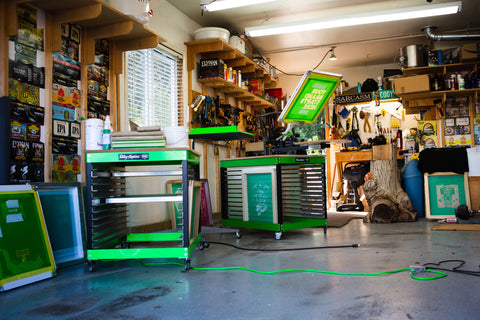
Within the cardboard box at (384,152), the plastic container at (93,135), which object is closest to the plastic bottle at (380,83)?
the cardboard box at (384,152)

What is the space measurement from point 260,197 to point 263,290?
2090 mm

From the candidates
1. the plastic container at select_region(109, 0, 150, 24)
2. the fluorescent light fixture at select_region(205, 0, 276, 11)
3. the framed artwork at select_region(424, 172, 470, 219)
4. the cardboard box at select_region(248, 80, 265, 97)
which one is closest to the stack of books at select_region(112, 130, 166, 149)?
the plastic container at select_region(109, 0, 150, 24)

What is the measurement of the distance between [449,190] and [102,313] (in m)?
5.00

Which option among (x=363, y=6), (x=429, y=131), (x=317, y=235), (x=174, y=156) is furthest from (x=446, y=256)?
(x=429, y=131)

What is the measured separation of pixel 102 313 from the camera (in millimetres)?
1805

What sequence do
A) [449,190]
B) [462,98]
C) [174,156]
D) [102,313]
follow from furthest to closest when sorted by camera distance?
[462,98], [449,190], [174,156], [102,313]

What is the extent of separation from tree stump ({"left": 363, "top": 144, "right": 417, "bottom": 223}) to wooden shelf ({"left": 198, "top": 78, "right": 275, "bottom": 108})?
2571 mm

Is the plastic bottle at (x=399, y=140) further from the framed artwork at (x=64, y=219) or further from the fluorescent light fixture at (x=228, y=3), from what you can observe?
the framed artwork at (x=64, y=219)

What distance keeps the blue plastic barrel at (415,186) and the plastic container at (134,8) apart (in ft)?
14.0

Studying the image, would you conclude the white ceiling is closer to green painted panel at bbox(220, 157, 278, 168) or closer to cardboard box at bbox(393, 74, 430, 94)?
cardboard box at bbox(393, 74, 430, 94)

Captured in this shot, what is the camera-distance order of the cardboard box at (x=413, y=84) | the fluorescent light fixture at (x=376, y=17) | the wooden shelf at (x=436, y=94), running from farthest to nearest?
the wooden shelf at (x=436, y=94) → the cardboard box at (x=413, y=84) → the fluorescent light fixture at (x=376, y=17)

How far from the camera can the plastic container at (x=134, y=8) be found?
3.38m

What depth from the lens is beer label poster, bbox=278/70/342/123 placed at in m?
3.95

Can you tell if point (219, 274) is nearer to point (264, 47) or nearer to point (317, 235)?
point (317, 235)
